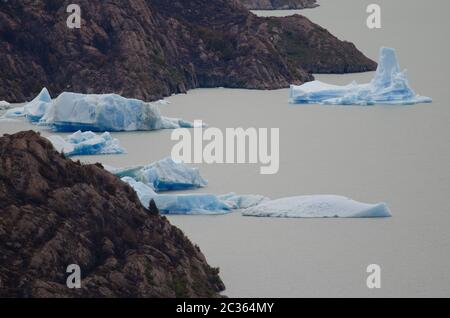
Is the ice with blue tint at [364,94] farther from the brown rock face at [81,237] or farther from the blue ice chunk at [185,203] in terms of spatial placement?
the brown rock face at [81,237]

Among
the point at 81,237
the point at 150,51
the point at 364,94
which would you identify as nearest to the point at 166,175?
the point at 81,237

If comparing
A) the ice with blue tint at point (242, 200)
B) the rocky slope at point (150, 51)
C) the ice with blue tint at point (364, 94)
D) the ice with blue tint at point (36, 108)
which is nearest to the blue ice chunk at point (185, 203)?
the ice with blue tint at point (242, 200)

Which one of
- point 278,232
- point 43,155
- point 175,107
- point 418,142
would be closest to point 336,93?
point 175,107

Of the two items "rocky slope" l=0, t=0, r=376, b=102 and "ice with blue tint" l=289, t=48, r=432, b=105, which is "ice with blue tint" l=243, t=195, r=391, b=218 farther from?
"rocky slope" l=0, t=0, r=376, b=102

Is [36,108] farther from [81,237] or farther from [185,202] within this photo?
[81,237]

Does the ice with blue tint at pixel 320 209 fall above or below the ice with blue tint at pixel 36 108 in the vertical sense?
below

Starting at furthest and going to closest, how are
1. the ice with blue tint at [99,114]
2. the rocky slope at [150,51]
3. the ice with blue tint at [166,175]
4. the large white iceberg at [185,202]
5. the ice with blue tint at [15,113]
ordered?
the rocky slope at [150,51] → the ice with blue tint at [15,113] → the ice with blue tint at [99,114] → the ice with blue tint at [166,175] → the large white iceberg at [185,202]
